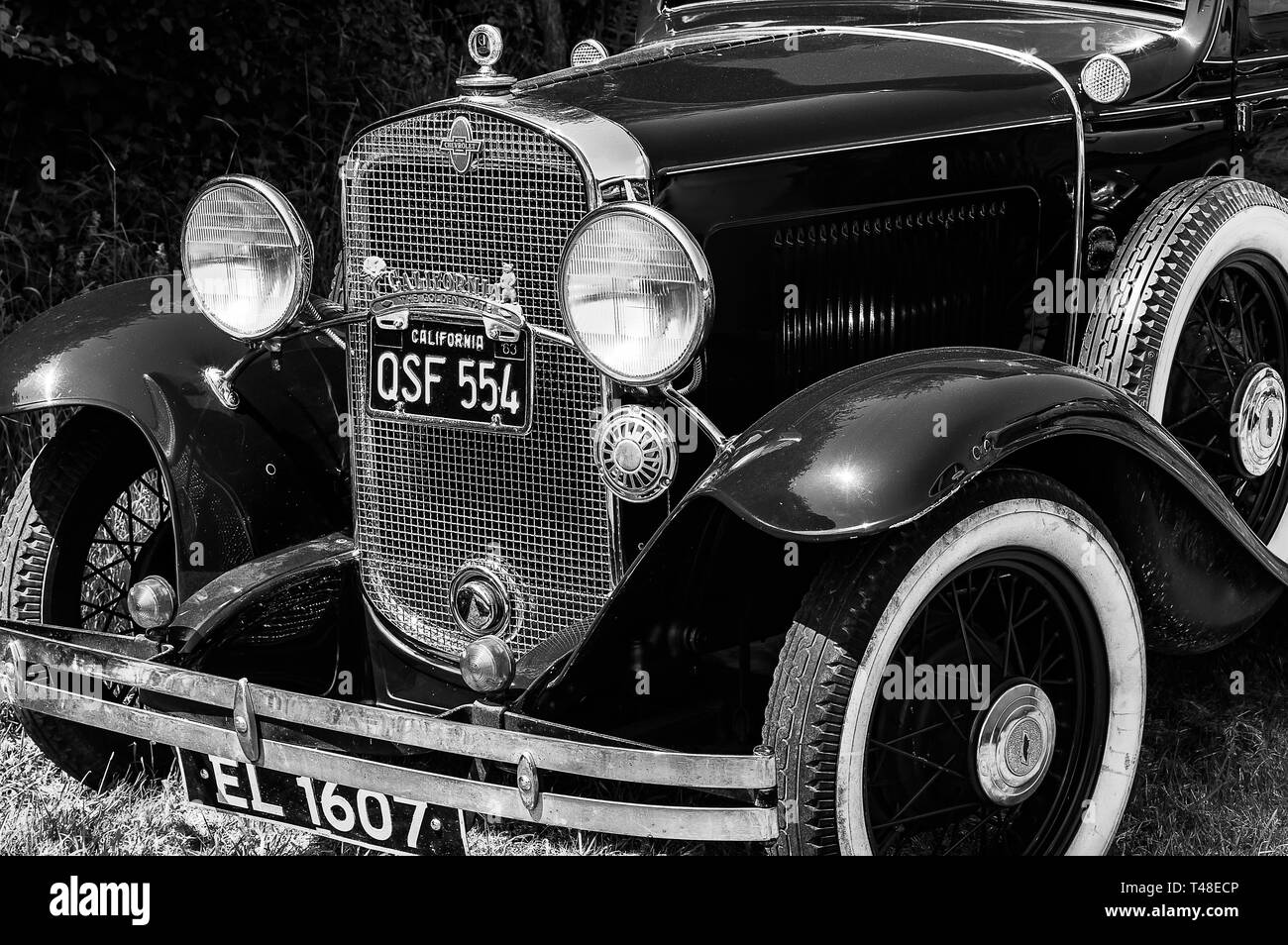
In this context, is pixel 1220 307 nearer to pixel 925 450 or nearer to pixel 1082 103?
pixel 1082 103

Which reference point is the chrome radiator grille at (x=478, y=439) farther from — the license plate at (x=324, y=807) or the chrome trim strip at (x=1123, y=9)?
the chrome trim strip at (x=1123, y=9)

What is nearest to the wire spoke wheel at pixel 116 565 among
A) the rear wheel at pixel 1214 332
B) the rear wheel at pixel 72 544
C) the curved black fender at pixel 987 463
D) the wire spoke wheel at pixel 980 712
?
the rear wheel at pixel 72 544

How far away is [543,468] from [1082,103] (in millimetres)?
1445

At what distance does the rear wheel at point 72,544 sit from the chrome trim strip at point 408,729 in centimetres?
39

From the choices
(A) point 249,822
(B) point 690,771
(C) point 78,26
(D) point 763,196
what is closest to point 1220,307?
(D) point 763,196

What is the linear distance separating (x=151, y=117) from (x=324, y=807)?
412 cm

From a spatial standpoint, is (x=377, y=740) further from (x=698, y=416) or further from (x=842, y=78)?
(x=842, y=78)

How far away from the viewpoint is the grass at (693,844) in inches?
122

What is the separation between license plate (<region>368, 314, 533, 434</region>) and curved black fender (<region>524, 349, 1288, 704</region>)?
440 millimetres

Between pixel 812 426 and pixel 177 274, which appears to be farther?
pixel 177 274

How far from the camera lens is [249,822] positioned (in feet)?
10.6

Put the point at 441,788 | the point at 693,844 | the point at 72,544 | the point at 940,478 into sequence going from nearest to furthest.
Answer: the point at 940,478
the point at 441,788
the point at 693,844
the point at 72,544

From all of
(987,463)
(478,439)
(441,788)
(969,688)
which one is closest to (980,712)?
(969,688)

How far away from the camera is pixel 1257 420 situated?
342 centimetres
